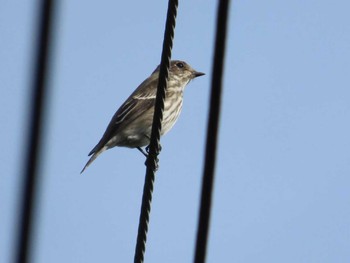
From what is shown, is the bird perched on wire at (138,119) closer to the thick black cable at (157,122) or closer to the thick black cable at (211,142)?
the thick black cable at (157,122)

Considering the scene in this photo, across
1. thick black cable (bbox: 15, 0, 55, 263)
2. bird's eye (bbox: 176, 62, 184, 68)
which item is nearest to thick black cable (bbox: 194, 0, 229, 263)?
thick black cable (bbox: 15, 0, 55, 263)

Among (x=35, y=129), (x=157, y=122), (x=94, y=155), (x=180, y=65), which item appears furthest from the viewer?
(x=180, y=65)

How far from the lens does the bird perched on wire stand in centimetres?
1150

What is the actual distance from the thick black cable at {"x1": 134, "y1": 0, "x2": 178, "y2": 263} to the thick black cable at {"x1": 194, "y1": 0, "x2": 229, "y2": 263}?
1090 millimetres

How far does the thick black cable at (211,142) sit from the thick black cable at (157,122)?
1090mm

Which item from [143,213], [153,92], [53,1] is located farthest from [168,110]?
[53,1]

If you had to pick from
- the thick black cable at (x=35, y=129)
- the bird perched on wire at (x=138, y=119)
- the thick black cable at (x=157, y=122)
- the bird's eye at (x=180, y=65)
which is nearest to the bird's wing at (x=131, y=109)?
the bird perched on wire at (x=138, y=119)

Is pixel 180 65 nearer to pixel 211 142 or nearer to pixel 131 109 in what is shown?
pixel 131 109

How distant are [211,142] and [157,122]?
1857 mm

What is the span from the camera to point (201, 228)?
9.46 ft

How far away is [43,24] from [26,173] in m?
0.40

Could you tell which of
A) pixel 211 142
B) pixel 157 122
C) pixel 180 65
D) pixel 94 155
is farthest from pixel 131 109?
pixel 211 142

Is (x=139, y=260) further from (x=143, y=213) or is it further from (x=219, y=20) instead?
(x=219, y=20)

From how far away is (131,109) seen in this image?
39.5ft
